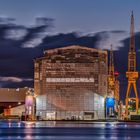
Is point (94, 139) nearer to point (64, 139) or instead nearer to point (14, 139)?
point (64, 139)

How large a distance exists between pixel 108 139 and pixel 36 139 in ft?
31.1

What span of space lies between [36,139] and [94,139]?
24.8ft

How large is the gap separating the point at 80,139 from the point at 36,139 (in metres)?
5.49

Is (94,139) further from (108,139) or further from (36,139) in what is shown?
(36,139)

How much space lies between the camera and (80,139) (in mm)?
71938

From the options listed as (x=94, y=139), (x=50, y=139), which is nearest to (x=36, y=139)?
(x=50, y=139)

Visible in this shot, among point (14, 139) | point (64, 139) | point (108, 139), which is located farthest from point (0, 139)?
point (108, 139)

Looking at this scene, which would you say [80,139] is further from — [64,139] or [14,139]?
[14,139]

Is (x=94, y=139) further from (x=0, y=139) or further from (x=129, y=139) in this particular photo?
(x=0, y=139)

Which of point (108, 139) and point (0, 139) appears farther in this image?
point (108, 139)

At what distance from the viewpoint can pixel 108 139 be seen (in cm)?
7431

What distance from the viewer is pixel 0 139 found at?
229ft

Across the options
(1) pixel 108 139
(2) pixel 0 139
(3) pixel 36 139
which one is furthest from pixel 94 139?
(2) pixel 0 139

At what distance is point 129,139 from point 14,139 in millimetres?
14517
